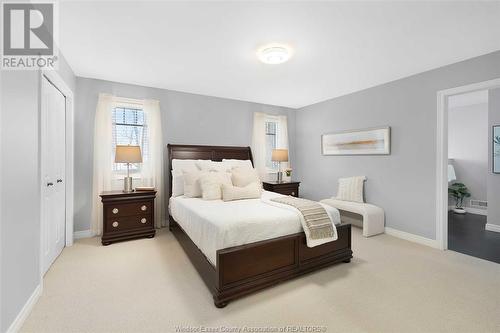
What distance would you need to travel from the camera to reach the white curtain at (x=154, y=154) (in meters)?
4.04

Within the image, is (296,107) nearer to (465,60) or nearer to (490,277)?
(465,60)

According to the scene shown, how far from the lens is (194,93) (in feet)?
14.6

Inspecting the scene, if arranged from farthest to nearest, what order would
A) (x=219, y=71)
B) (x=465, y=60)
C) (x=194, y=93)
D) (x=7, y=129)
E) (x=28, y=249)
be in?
(x=194, y=93), (x=219, y=71), (x=465, y=60), (x=28, y=249), (x=7, y=129)

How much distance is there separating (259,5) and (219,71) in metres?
1.53

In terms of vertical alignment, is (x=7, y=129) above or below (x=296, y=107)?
below

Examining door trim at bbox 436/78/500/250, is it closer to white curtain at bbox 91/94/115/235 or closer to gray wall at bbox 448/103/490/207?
gray wall at bbox 448/103/490/207

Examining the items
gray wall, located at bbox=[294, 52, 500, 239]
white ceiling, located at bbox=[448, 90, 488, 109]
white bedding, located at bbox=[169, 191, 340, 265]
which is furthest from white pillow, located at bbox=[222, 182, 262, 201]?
white ceiling, located at bbox=[448, 90, 488, 109]

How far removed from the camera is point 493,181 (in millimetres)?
4016

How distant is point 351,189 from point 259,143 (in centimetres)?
215

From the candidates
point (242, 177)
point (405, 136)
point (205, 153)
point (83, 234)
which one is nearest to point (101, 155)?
point (83, 234)

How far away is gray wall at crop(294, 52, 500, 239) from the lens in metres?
3.16

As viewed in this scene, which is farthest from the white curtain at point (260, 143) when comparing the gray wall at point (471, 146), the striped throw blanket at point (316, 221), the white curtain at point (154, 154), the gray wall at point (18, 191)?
the gray wall at point (471, 146)

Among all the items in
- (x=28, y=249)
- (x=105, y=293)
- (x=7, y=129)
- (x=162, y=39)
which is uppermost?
(x=162, y=39)

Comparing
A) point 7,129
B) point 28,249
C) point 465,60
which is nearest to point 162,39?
point 7,129
